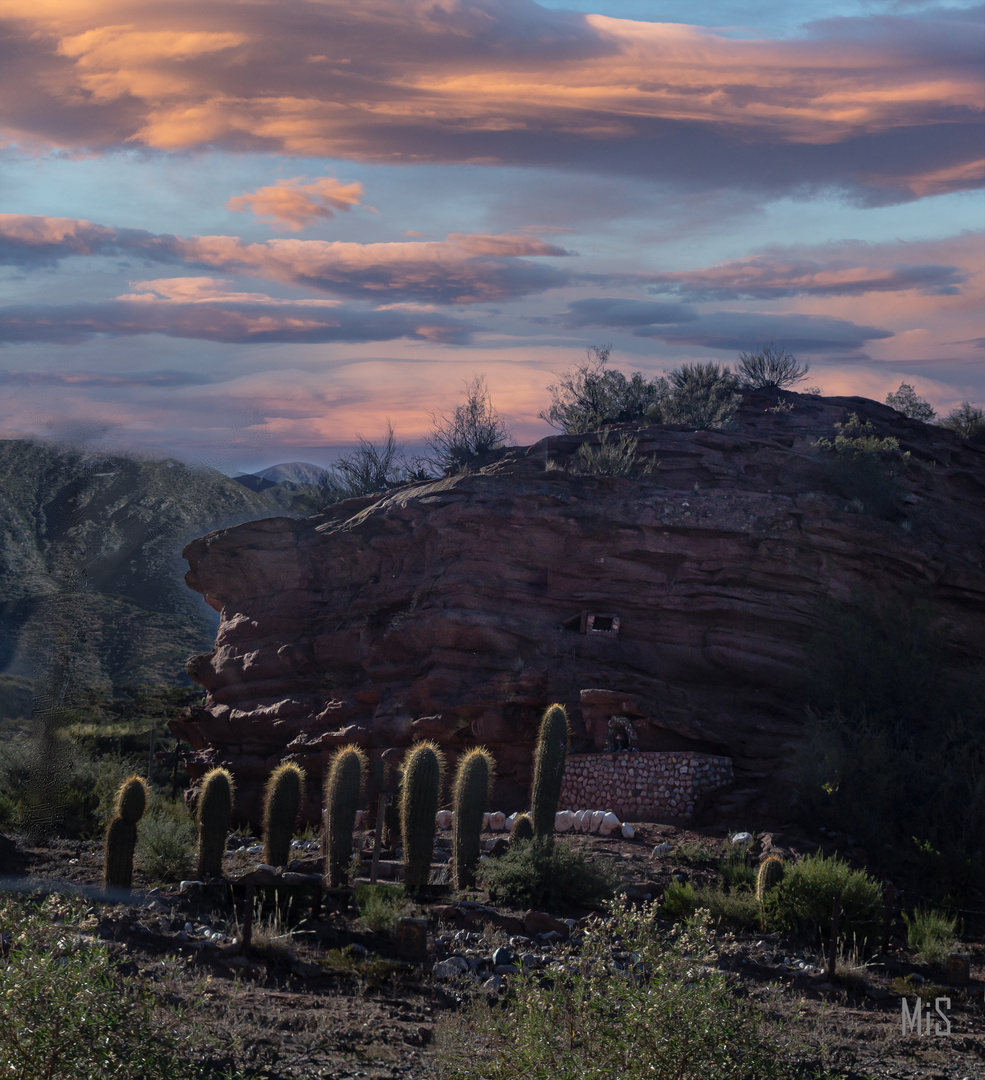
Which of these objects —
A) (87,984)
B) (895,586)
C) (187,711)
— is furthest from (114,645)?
(87,984)

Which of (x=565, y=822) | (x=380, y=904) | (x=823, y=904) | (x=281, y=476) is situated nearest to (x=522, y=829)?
(x=380, y=904)

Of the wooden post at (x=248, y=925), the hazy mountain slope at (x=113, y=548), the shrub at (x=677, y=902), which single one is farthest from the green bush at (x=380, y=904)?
the hazy mountain slope at (x=113, y=548)

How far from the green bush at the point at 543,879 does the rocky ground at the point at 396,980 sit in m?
0.32

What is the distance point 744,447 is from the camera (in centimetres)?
2489

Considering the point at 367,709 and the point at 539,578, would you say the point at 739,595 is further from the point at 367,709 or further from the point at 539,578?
the point at 367,709

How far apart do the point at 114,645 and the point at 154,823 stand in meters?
22.1

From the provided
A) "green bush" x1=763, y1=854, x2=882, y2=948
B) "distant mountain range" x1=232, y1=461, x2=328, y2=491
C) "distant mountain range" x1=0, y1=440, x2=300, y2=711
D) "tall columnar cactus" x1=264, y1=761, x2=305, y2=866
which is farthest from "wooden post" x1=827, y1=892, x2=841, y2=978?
"distant mountain range" x1=232, y1=461, x2=328, y2=491

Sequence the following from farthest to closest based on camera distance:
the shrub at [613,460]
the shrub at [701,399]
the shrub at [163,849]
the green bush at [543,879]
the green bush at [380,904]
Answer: the shrub at [701,399] → the shrub at [613,460] → the shrub at [163,849] → the green bush at [543,879] → the green bush at [380,904]

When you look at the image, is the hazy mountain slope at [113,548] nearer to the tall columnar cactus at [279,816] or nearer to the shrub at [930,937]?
the tall columnar cactus at [279,816]

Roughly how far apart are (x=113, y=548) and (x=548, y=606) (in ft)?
82.8

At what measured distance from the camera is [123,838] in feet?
39.6

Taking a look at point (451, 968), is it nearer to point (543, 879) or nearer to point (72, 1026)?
point (543, 879)

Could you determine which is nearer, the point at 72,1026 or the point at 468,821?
the point at 72,1026

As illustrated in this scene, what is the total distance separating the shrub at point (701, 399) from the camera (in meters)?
29.2
